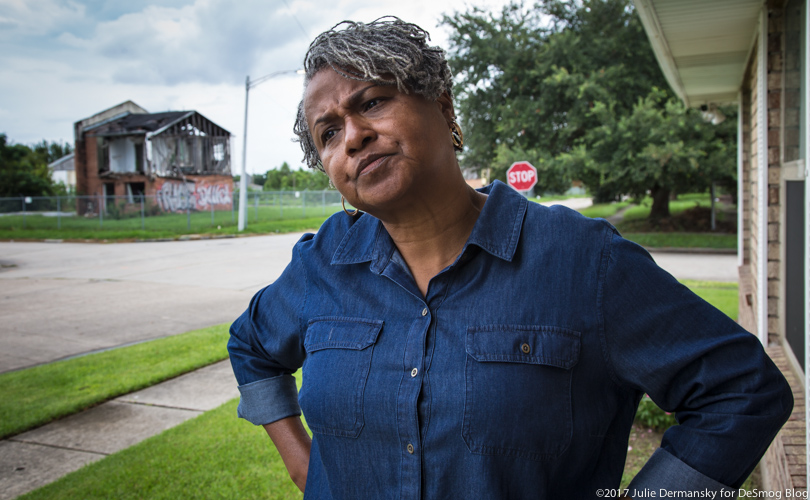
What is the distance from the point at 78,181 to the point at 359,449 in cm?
3864

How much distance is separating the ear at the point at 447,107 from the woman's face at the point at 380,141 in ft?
0.27

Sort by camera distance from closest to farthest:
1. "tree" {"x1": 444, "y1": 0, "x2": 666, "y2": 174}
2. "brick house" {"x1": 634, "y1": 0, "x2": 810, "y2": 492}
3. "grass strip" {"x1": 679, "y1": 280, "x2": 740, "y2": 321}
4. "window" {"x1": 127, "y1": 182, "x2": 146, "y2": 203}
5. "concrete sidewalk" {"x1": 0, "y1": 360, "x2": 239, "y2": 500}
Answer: "brick house" {"x1": 634, "y1": 0, "x2": 810, "y2": 492}
"concrete sidewalk" {"x1": 0, "y1": 360, "x2": 239, "y2": 500}
"grass strip" {"x1": 679, "y1": 280, "x2": 740, "y2": 321}
"tree" {"x1": 444, "y1": 0, "x2": 666, "y2": 174}
"window" {"x1": 127, "y1": 182, "x2": 146, "y2": 203}

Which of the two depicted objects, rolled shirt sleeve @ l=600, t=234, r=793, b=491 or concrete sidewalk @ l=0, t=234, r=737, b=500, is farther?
concrete sidewalk @ l=0, t=234, r=737, b=500

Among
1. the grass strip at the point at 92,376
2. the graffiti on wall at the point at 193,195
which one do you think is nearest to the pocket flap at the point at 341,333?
the grass strip at the point at 92,376

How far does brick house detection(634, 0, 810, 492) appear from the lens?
287 centimetres

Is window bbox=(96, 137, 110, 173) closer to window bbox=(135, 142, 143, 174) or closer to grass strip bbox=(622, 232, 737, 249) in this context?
window bbox=(135, 142, 143, 174)

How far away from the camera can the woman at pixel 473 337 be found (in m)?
1.18

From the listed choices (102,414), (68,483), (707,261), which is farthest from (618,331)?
(707,261)

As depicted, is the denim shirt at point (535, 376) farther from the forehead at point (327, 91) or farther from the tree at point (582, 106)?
the tree at point (582, 106)

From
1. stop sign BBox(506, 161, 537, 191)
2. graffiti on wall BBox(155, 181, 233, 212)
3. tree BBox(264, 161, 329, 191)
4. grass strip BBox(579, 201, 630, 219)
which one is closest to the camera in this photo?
stop sign BBox(506, 161, 537, 191)

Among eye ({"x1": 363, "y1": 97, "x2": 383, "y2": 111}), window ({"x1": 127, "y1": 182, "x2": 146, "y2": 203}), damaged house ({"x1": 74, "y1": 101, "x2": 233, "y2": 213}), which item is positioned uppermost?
damaged house ({"x1": 74, "y1": 101, "x2": 233, "y2": 213})

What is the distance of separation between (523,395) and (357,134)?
2.19 feet

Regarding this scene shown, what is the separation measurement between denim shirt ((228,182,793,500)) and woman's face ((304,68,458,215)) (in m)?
0.17

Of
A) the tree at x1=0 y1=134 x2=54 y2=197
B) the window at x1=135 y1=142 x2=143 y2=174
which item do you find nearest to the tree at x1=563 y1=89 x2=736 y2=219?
the window at x1=135 y1=142 x2=143 y2=174
